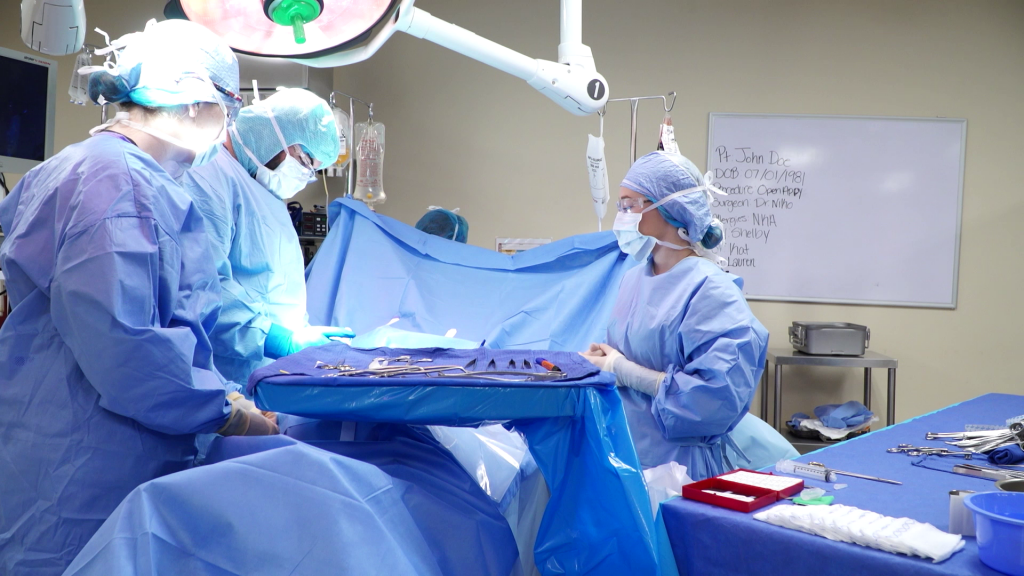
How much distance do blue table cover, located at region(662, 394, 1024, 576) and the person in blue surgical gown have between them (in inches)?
10.1

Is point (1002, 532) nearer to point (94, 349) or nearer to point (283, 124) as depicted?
point (94, 349)

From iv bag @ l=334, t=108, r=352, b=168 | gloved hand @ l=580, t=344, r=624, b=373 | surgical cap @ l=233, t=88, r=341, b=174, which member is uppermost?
iv bag @ l=334, t=108, r=352, b=168

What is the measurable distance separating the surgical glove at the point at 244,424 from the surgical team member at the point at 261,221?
465 millimetres

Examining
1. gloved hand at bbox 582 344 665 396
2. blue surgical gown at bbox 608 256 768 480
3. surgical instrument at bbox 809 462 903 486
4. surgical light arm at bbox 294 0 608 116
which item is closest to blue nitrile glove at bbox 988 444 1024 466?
surgical instrument at bbox 809 462 903 486

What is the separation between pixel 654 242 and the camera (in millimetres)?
2027

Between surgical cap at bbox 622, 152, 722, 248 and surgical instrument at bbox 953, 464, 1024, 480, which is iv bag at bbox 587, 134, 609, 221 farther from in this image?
surgical instrument at bbox 953, 464, 1024, 480

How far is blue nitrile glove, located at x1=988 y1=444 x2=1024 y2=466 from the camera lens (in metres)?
1.48

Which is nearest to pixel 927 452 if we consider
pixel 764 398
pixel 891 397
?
pixel 891 397

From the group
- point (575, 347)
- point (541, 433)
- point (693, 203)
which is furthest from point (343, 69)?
point (541, 433)

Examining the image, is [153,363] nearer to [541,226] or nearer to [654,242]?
[654,242]

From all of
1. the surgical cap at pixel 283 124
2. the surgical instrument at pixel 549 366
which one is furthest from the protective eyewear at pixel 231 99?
the surgical instrument at pixel 549 366

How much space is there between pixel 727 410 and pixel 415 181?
2.83 m

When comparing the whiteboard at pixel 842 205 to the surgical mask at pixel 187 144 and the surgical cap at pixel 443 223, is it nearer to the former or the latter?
the surgical cap at pixel 443 223

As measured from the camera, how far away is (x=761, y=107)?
395 cm
